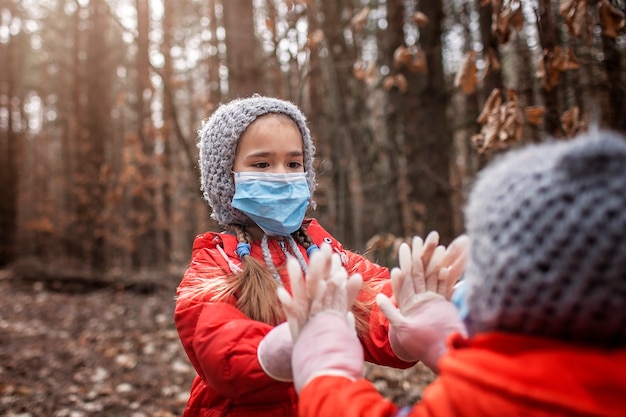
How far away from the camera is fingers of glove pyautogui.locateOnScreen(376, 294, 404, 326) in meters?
1.43

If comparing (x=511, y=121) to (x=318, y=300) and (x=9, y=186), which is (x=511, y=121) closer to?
(x=318, y=300)

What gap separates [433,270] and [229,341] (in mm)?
633

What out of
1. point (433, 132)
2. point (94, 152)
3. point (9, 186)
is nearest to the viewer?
point (433, 132)

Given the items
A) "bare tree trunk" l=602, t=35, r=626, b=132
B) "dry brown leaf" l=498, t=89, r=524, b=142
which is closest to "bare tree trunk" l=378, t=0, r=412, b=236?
"bare tree trunk" l=602, t=35, r=626, b=132

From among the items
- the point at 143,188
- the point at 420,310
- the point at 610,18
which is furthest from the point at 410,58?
the point at 143,188

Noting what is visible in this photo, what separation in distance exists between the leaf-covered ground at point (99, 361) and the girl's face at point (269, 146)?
8.21ft

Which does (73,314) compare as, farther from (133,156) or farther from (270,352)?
(270,352)

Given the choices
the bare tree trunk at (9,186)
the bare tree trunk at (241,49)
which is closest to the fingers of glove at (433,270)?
the bare tree trunk at (241,49)

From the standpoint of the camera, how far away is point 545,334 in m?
0.98

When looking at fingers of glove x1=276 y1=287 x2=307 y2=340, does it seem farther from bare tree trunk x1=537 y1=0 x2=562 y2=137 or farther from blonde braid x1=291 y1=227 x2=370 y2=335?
bare tree trunk x1=537 y1=0 x2=562 y2=137

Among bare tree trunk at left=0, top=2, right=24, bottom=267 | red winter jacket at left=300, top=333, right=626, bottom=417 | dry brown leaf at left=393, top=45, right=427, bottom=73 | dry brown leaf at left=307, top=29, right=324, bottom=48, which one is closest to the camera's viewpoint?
red winter jacket at left=300, top=333, right=626, bottom=417

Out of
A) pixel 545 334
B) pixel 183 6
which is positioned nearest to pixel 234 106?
pixel 545 334

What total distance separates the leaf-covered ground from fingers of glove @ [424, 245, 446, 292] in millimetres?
2589

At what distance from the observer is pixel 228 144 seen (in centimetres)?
203
